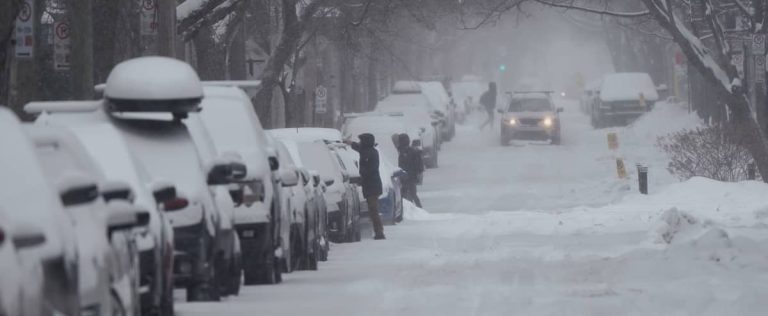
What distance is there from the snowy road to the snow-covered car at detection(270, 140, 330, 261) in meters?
0.30

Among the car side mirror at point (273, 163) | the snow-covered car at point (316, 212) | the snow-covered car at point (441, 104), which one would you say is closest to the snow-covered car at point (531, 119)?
the snow-covered car at point (441, 104)

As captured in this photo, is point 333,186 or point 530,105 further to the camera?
point 530,105

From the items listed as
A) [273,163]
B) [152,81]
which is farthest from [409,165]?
[152,81]

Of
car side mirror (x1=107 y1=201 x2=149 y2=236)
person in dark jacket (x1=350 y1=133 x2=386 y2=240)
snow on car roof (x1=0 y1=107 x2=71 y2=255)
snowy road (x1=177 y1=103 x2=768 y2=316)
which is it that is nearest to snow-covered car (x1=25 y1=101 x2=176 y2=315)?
car side mirror (x1=107 y1=201 x2=149 y2=236)

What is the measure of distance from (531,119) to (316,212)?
36.6 meters

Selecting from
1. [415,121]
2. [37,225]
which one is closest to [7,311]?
[37,225]

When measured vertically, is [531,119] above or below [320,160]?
below

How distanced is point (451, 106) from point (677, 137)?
3182cm

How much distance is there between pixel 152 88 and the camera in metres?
12.8

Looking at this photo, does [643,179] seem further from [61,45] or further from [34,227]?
[34,227]

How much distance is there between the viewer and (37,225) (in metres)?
6.80

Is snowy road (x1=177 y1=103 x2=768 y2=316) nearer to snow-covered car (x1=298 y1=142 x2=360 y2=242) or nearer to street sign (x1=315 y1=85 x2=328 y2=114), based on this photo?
snow-covered car (x1=298 y1=142 x2=360 y2=242)

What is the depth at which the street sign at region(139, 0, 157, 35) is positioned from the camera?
24.3 metres

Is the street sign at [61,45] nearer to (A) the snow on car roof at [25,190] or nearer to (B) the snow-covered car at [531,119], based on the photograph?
(A) the snow on car roof at [25,190]
